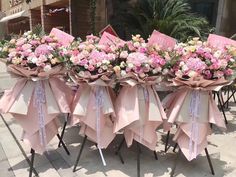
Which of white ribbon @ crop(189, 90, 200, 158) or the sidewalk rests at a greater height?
white ribbon @ crop(189, 90, 200, 158)

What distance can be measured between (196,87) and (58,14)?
42.4 ft

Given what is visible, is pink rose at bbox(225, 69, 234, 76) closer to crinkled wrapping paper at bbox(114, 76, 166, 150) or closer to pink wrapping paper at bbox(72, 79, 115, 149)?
crinkled wrapping paper at bbox(114, 76, 166, 150)

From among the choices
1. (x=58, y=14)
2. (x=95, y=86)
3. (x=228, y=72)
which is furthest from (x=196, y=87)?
(x=58, y=14)

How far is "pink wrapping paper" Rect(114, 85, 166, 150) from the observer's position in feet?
9.65

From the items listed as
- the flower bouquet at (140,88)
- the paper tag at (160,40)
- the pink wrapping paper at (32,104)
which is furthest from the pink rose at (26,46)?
the paper tag at (160,40)

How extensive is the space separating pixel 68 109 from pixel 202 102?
1429mm

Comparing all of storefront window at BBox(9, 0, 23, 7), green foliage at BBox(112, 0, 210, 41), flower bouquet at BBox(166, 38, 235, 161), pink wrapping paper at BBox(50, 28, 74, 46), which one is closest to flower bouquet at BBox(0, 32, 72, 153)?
pink wrapping paper at BBox(50, 28, 74, 46)

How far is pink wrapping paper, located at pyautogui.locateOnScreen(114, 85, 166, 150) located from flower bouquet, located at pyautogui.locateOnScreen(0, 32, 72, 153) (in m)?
0.63

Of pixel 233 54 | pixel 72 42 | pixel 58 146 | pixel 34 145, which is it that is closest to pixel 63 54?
pixel 72 42

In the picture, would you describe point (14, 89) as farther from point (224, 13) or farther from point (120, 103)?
point (224, 13)

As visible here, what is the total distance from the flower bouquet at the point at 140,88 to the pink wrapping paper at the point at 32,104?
66cm

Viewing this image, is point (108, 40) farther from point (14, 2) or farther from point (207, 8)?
point (14, 2)

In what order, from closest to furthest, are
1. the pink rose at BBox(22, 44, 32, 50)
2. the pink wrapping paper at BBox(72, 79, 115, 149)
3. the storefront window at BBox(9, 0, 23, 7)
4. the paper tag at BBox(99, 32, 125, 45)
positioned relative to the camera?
the pink rose at BBox(22, 44, 32, 50) → the pink wrapping paper at BBox(72, 79, 115, 149) → the paper tag at BBox(99, 32, 125, 45) → the storefront window at BBox(9, 0, 23, 7)

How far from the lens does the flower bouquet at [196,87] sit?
272 centimetres
